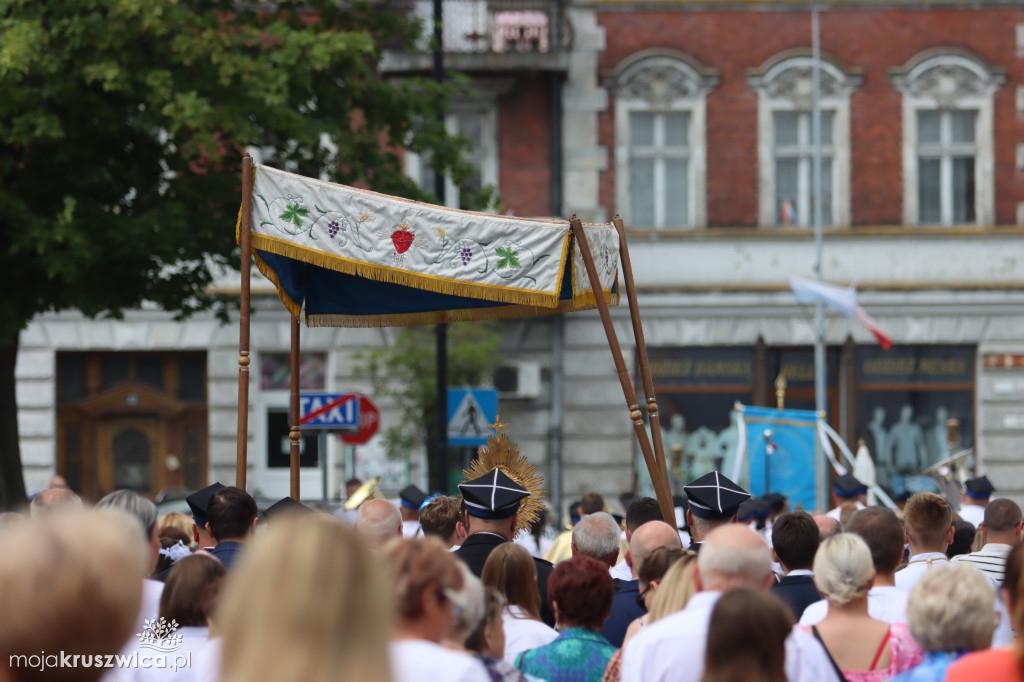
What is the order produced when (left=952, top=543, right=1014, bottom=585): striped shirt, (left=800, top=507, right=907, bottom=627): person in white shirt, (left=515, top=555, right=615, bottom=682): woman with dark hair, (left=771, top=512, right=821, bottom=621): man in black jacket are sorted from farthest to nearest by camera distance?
(left=952, top=543, right=1014, bottom=585): striped shirt
(left=771, top=512, right=821, bottom=621): man in black jacket
(left=800, top=507, right=907, bottom=627): person in white shirt
(left=515, top=555, right=615, bottom=682): woman with dark hair

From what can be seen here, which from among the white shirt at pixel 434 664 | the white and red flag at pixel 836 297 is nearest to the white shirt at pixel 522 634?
the white shirt at pixel 434 664

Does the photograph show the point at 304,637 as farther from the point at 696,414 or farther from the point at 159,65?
the point at 696,414

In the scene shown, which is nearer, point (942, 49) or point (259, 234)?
point (259, 234)

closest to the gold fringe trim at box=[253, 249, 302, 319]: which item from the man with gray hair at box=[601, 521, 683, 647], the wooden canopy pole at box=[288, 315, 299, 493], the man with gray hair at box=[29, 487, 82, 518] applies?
the wooden canopy pole at box=[288, 315, 299, 493]

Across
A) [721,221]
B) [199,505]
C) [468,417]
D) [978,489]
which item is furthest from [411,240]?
[721,221]

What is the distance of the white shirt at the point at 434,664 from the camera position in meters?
3.47

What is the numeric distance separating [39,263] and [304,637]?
10.5m

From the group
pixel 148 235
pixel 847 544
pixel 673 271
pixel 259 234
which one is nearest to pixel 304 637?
pixel 847 544

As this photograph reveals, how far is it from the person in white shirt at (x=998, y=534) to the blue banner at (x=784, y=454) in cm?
906

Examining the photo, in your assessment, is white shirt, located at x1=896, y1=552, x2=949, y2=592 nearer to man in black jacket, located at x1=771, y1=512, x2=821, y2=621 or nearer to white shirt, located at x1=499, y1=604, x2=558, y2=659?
man in black jacket, located at x1=771, y1=512, x2=821, y2=621

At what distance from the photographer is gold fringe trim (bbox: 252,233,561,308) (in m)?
7.73

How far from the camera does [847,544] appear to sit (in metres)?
4.98

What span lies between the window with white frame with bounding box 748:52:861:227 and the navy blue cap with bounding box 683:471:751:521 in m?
14.9

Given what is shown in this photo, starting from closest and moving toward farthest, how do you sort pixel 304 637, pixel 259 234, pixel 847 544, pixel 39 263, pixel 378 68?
pixel 304 637
pixel 847 544
pixel 259 234
pixel 39 263
pixel 378 68
